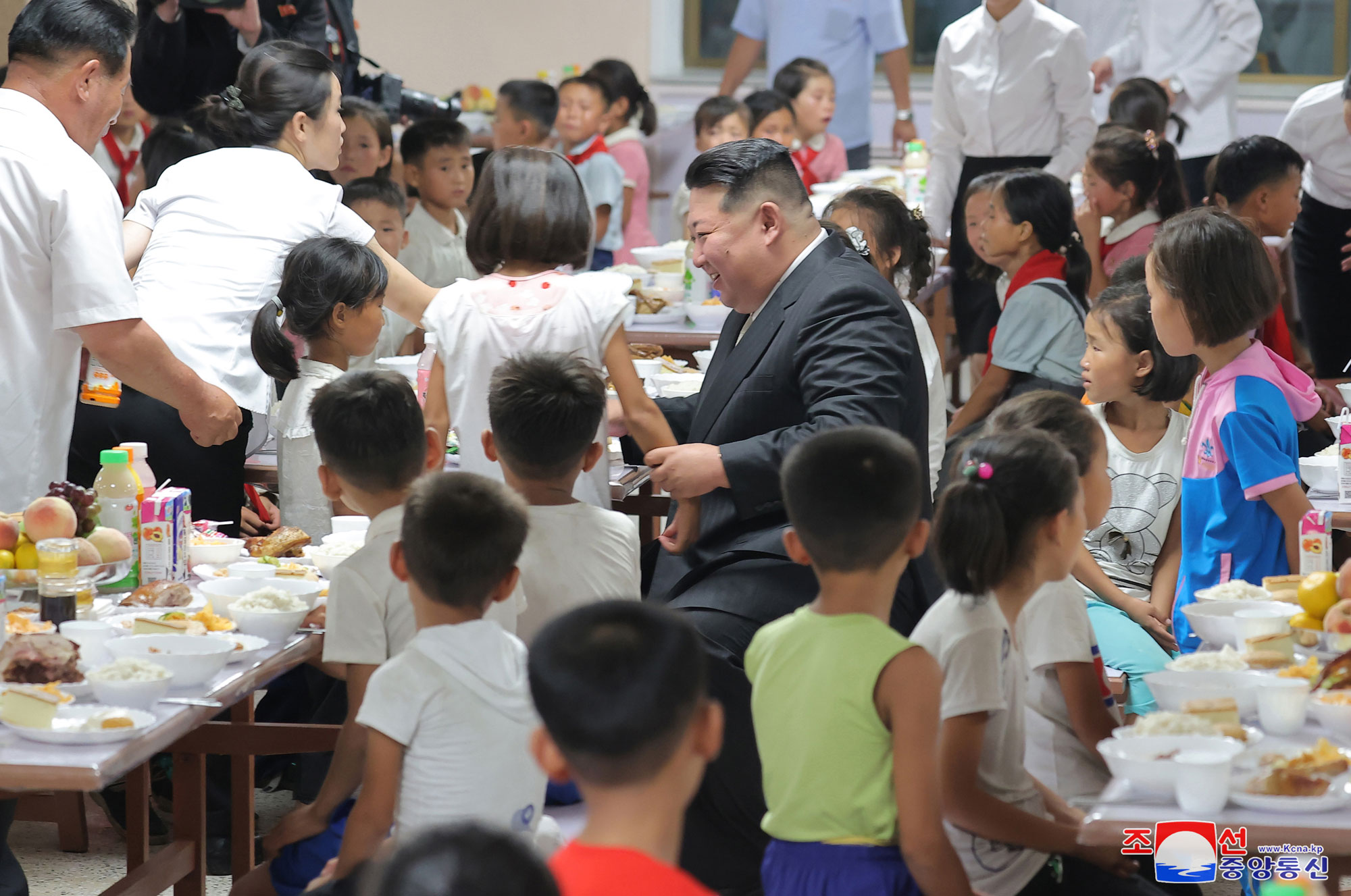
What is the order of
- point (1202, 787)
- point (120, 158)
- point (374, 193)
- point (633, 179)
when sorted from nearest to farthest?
point (1202, 787), point (374, 193), point (120, 158), point (633, 179)

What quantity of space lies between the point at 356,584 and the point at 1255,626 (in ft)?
4.21

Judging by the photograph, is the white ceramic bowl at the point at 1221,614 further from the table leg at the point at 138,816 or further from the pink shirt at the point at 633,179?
A: the pink shirt at the point at 633,179

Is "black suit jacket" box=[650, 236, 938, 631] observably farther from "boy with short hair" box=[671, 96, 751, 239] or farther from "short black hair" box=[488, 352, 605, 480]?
"boy with short hair" box=[671, 96, 751, 239]

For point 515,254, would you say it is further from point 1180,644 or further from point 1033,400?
point 1180,644

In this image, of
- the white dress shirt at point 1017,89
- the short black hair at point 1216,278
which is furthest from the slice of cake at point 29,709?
the white dress shirt at point 1017,89

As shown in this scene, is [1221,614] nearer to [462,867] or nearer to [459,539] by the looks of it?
[459,539]

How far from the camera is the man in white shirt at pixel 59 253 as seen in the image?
2586mm

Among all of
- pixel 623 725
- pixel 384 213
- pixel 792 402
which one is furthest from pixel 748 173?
pixel 384 213

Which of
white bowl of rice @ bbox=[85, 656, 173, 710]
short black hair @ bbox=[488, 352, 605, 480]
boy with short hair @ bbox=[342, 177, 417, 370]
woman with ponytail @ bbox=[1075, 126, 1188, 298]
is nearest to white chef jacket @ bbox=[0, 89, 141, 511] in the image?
short black hair @ bbox=[488, 352, 605, 480]

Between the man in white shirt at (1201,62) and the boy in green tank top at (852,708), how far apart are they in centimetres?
560

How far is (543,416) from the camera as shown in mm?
2291

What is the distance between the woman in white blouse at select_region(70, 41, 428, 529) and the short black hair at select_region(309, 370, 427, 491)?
93cm

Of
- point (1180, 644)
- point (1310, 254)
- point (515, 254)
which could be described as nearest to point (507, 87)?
point (1310, 254)

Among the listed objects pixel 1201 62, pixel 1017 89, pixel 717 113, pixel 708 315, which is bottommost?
pixel 708 315
